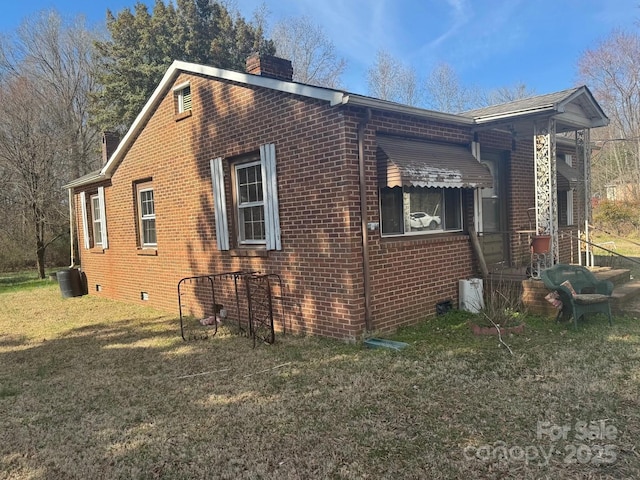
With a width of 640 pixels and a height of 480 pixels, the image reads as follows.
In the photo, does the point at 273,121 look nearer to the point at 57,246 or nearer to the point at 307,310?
the point at 307,310

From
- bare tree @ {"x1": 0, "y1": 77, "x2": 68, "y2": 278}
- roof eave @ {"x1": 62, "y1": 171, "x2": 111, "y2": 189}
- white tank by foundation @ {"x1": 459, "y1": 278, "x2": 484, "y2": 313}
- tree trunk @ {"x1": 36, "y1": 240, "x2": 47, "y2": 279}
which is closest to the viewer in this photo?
white tank by foundation @ {"x1": 459, "y1": 278, "x2": 484, "y2": 313}

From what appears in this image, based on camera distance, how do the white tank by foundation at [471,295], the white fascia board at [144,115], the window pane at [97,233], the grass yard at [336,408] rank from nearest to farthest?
the grass yard at [336,408]
the white tank by foundation at [471,295]
the white fascia board at [144,115]
the window pane at [97,233]

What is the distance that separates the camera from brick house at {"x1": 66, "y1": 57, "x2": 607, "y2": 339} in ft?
20.1

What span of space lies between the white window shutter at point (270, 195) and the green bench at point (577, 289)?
161 inches

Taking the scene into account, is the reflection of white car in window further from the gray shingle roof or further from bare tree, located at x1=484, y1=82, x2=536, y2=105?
bare tree, located at x1=484, y1=82, x2=536, y2=105

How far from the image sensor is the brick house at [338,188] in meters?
6.14

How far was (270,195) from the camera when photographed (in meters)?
6.97

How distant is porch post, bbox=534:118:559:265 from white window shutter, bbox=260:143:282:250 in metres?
4.31

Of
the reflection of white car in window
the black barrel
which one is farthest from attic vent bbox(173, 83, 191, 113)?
the black barrel

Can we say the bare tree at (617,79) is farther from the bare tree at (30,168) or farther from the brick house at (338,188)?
the bare tree at (30,168)

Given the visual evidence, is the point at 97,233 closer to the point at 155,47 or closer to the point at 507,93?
the point at 155,47

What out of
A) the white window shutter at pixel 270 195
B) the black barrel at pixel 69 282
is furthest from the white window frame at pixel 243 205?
the black barrel at pixel 69 282

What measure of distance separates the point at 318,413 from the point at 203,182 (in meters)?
5.66

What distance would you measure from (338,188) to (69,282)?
1041 cm
